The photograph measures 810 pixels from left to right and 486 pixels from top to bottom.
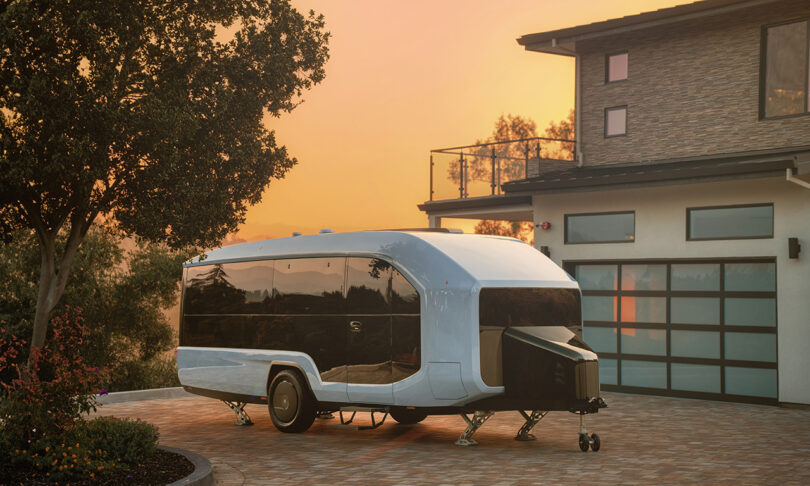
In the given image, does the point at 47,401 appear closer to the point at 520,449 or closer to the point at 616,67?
the point at 520,449

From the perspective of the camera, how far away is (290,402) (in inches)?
578

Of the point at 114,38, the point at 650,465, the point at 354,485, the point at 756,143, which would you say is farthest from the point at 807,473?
the point at 114,38

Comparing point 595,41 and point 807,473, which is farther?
point 595,41

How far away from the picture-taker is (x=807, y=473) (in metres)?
10.8

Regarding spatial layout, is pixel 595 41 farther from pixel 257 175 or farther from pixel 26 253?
pixel 26 253

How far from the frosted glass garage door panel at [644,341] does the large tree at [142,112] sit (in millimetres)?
8047

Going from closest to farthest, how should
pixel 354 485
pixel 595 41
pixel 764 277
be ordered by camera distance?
1. pixel 354 485
2. pixel 764 277
3. pixel 595 41

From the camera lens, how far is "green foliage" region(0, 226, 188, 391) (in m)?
25.8

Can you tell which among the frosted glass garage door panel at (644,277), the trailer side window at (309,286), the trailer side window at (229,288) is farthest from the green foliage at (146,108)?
the frosted glass garage door panel at (644,277)

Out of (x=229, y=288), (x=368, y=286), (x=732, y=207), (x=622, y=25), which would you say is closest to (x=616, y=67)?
(x=622, y=25)

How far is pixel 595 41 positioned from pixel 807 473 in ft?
48.1

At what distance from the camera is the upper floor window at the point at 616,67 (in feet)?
75.8

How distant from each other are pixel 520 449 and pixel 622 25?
1280 centimetres

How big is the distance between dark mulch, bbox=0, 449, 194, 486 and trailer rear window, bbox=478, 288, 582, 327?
13.9 ft
